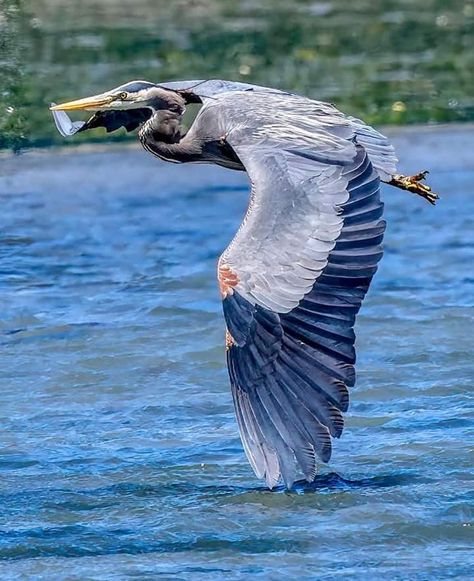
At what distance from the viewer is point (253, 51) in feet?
51.0

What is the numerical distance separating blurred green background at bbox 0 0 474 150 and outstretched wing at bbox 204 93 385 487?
763cm

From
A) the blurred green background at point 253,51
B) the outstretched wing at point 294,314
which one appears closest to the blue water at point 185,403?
the outstretched wing at point 294,314

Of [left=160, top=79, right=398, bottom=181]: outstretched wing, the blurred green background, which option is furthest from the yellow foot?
the blurred green background

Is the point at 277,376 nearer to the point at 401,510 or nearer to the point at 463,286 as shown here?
the point at 401,510

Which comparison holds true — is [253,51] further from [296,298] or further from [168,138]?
[296,298]

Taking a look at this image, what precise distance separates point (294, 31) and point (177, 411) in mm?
8527

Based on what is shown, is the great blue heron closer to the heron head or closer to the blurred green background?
the heron head

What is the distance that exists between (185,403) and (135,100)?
4.95 feet

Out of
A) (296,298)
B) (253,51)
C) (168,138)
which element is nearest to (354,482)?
(296,298)

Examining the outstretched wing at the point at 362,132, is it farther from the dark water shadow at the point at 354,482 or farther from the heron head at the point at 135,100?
the dark water shadow at the point at 354,482

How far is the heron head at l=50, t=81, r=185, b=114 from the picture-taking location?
7.66 m

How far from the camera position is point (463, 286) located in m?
10.4

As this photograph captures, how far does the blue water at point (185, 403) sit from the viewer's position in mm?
6164

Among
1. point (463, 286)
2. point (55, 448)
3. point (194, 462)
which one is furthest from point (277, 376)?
point (463, 286)
